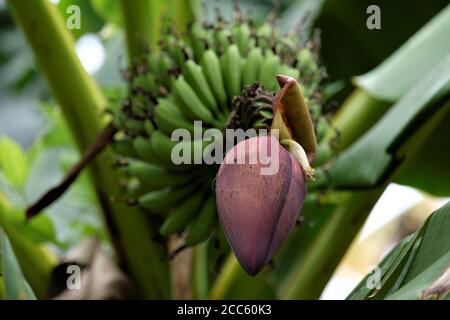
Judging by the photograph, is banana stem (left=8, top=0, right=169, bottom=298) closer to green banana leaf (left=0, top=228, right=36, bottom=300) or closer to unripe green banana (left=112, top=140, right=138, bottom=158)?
unripe green banana (left=112, top=140, right=138, bottom=158)

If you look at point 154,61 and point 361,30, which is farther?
point 361,30

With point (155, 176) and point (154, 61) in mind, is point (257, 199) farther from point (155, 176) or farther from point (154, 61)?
point (154, 61)

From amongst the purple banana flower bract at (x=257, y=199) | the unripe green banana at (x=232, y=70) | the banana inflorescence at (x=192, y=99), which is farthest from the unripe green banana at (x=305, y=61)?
the purple banana flower bract at (x=257, y=199)

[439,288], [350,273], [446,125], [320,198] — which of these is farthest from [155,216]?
[350,273]

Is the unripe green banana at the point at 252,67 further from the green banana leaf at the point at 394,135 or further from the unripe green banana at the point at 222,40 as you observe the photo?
the green banana leaf at the point at 394,135

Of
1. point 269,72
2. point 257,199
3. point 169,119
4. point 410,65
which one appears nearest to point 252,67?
point 269,72

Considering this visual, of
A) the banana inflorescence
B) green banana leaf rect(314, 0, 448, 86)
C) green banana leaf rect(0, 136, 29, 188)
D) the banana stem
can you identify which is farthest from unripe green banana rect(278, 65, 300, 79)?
green banana leaf rect(0, 136, 29, 188)
